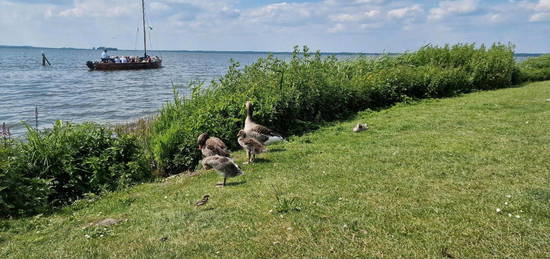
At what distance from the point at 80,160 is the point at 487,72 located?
965 inches

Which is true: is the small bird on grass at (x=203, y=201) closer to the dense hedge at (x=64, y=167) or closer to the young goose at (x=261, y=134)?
the dense hedge at (x=64, y=167)

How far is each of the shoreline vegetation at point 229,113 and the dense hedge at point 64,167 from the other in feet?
0.08

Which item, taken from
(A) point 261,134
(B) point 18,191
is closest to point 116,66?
(A) point 261,134

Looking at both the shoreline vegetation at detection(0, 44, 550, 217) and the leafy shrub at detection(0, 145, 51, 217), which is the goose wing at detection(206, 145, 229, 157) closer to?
the shoreline vegetation at detection(0, 44, 550, 217)

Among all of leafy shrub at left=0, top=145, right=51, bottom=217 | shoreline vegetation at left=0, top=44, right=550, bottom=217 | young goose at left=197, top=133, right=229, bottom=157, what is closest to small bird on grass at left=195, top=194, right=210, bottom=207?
young goose at left=197, top=133, right=229, bottom=157

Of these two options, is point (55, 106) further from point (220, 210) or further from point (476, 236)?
A: point (476, 236)

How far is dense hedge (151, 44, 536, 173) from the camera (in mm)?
13336

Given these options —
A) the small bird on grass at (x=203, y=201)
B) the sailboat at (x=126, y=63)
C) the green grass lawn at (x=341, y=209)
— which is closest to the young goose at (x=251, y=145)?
the green grass lawn at (x=341, y=209)

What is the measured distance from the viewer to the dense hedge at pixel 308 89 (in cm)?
1334

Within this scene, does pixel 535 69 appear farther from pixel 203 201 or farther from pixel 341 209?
pixel 203 201

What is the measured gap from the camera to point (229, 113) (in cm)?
1405

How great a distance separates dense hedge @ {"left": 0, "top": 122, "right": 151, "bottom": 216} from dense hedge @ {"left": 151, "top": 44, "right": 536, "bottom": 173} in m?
1.38

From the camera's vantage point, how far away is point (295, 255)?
5621mm

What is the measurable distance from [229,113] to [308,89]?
170 inches
